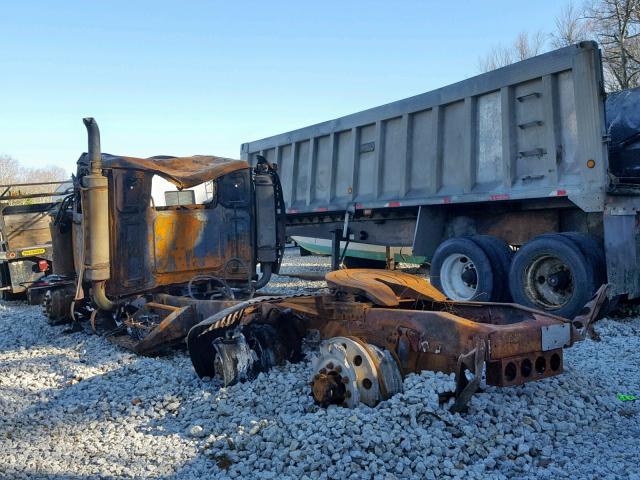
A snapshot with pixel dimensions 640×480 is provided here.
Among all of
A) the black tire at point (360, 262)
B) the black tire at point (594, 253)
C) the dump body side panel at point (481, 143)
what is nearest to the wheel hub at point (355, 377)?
the black tire at point (594, 253)

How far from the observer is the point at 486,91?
791cm

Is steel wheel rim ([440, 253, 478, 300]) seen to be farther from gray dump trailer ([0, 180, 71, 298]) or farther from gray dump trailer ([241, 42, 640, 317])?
gray dump trailer ([0, 180, 71, 298])

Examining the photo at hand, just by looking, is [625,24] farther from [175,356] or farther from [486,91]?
[175,356]

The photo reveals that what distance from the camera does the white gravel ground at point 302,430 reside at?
312cm

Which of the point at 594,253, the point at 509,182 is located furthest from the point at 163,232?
the point at 594,253

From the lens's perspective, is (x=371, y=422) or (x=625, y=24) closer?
(x=371, y=422)

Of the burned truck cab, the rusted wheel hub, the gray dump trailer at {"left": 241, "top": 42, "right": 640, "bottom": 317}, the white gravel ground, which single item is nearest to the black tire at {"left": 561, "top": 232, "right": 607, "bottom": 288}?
the gray dump trailer at {"left": 241, "top": 42, "right": 640, "bottom": 317}

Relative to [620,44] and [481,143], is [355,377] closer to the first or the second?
[481,143]

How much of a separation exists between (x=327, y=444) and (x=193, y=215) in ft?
12.9

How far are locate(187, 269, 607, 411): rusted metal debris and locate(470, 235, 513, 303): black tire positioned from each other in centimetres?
311

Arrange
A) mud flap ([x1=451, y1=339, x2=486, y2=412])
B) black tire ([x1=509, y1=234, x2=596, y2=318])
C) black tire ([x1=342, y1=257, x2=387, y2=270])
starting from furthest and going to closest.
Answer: black tire ([x1=342, y1=257, x2=387, y2=270]) < black tire ([x1=509, y1=234, x2=596, y2=318]) < mud flap ([x1=451, y1=339, x2=486, y2=412])

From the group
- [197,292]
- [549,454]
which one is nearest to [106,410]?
[197,292]

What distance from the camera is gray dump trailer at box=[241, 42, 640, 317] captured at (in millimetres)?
6633

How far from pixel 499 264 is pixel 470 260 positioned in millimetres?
395
